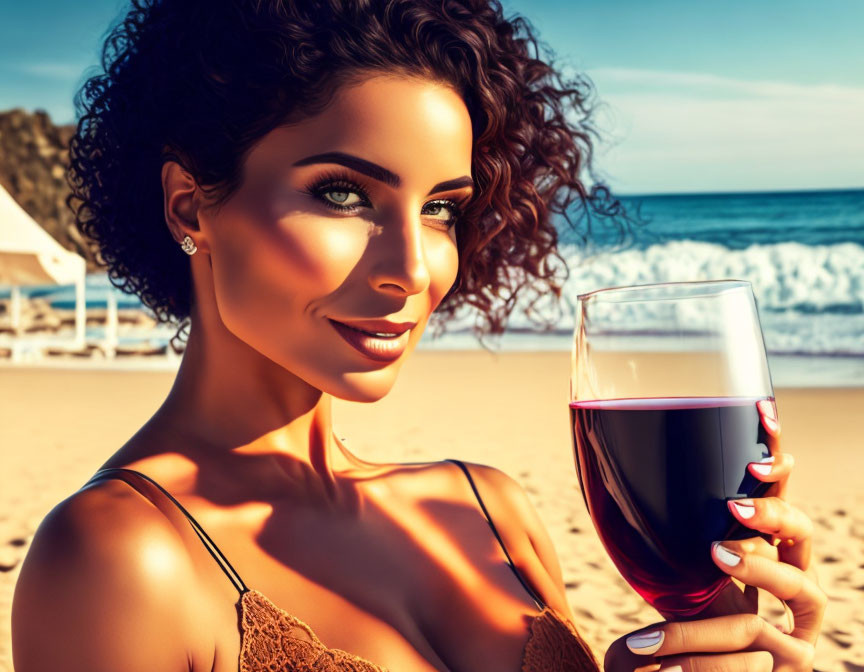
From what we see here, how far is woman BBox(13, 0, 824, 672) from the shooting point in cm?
141

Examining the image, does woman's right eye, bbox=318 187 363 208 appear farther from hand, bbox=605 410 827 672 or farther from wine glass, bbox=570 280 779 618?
hand, bbox=605 410 827 672

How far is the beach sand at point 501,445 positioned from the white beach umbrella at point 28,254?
58.2 inches

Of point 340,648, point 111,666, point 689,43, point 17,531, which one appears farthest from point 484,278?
point 689,43

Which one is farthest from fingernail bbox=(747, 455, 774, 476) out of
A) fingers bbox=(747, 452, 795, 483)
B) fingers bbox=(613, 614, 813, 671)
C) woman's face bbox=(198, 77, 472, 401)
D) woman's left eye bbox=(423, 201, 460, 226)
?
woman's left eye bbox=(423, 201, 460, 226)

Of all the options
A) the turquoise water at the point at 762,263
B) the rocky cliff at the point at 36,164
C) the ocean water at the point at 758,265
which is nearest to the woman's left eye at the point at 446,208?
the ocean water at the point at 758,265

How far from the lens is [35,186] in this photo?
49.1 meters

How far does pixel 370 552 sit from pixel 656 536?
731 millimetres

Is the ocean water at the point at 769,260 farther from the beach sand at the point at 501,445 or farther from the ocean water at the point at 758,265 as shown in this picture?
the beach sand at the point at 501,445

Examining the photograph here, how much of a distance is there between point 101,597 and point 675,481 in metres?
0.86

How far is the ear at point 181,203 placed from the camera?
180 cm

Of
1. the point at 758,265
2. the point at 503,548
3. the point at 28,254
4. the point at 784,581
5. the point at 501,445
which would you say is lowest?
the point at 501,445

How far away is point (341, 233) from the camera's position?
1.62 m

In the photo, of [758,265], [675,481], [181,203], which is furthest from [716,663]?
[758,265]

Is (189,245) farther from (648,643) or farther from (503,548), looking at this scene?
(648,643)
